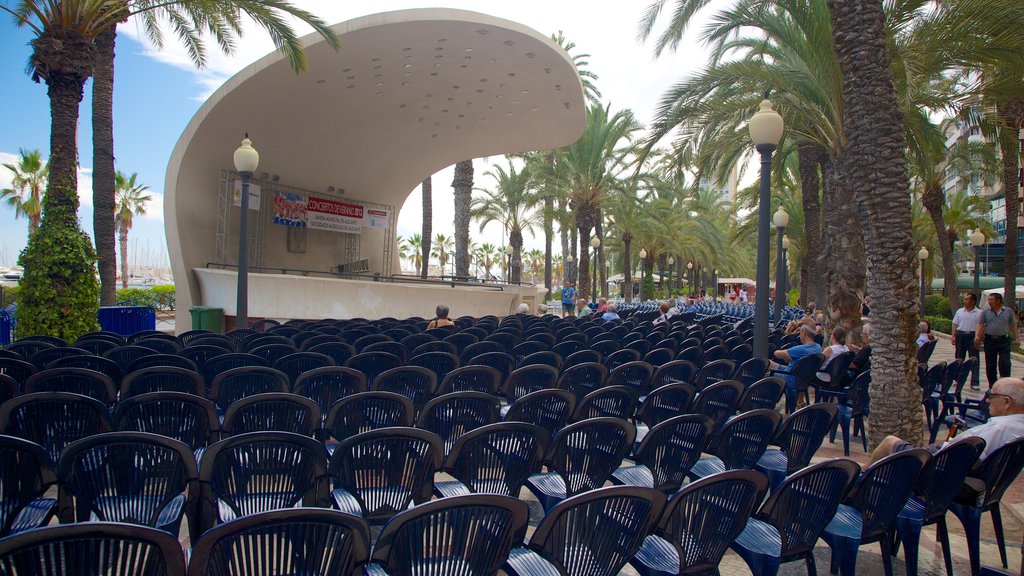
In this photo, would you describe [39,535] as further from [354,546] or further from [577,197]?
[577,197]

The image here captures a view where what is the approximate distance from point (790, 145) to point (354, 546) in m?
18.7

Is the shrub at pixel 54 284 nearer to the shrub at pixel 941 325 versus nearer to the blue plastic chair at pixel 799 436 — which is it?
the blue plastic chair at pixel 799 436

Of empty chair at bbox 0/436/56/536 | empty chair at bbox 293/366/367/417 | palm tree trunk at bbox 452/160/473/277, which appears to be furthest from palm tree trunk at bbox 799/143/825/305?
empty chair at bbox 0/436/56/536

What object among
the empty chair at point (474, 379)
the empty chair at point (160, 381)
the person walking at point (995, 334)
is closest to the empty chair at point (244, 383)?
the empty chair at point (160, 381)

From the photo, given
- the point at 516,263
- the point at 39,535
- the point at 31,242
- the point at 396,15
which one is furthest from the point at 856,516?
the point at 516,263

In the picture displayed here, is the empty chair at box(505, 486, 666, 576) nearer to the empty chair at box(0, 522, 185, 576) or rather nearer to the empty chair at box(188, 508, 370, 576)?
the empty chair at box(188, 508, 370, 576)

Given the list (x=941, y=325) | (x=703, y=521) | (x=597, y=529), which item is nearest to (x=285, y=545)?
(x=597, y=529)

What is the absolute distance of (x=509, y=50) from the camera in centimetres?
1662

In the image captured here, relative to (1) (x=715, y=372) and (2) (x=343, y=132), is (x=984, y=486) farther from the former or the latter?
(2) (x=343, y=132)

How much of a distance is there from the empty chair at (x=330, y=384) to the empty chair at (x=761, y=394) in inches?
134

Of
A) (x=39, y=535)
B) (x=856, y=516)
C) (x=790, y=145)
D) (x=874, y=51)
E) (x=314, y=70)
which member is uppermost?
(x=314, y=70)

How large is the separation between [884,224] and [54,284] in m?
12.4

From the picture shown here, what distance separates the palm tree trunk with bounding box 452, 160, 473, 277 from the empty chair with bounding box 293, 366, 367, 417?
20.2 meters

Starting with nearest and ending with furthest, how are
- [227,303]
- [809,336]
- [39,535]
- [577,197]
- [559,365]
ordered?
[39,535] → [559,365] → [809,336] → [227,303] → [577,197]
